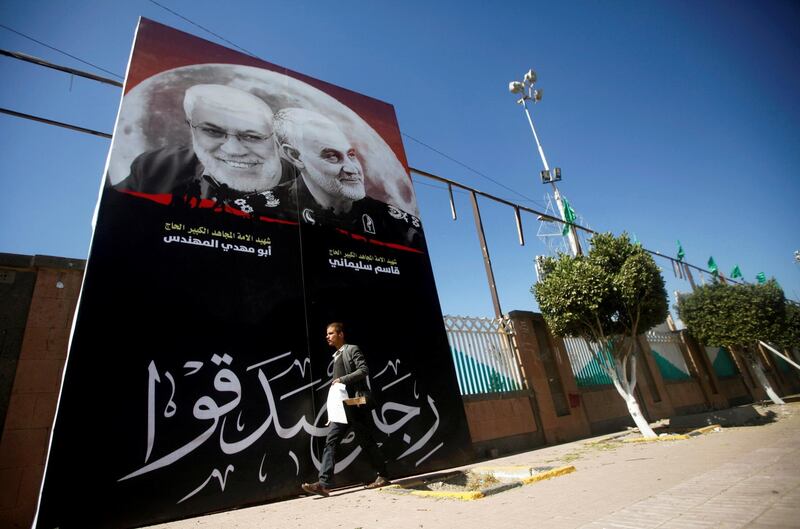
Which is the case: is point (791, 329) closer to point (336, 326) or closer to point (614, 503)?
point (614, 503)

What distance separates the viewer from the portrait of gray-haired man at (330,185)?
18.7 feet

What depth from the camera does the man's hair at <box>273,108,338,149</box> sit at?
5895 mm

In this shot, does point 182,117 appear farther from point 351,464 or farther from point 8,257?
point 351,464

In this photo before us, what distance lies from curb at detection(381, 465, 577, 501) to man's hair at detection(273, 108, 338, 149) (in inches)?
196

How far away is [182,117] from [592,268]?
7.79m

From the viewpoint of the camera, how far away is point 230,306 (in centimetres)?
431

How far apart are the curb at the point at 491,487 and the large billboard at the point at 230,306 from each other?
83 centimetres

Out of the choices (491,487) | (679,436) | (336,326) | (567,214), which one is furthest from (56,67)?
(567,214)

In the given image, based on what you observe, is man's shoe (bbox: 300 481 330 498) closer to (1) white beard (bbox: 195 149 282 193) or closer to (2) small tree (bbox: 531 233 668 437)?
(1) white beard (bbox: 195 149 282 193)

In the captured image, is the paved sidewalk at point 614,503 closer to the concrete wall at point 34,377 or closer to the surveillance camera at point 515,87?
the concrete wall at point 34,377

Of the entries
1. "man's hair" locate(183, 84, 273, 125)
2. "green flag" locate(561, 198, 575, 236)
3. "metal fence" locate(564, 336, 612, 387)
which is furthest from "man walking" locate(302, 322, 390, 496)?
"green flag" locate(561, 198, 575, 236)

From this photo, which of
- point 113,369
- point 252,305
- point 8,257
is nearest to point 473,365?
point 252,305

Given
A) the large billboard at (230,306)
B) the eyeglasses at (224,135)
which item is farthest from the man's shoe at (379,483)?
the eyeglasses at (224,135)

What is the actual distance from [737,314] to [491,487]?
1393 cm
